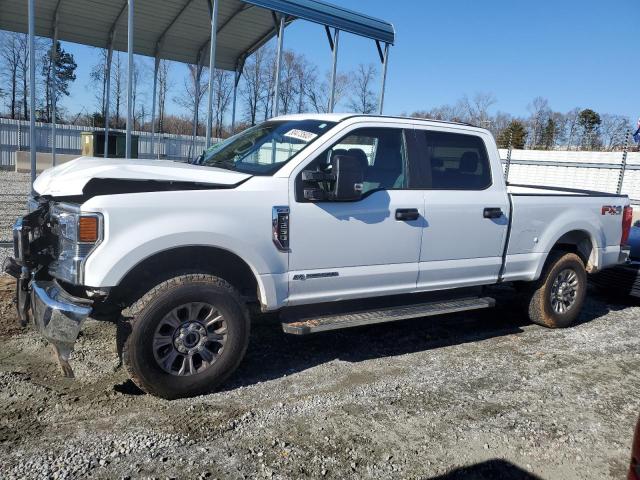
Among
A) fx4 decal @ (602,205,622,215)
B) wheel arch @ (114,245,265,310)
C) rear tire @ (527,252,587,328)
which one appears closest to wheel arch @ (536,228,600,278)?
rear tire @ (527,252,587,328)

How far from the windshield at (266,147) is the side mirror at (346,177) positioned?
1.35ft

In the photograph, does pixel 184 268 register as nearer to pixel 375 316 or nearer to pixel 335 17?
pixel 375 316

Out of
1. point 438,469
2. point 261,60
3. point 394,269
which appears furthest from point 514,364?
point 261,60

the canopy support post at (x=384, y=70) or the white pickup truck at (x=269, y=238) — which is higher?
the canopy support post at (x=384, y=70)

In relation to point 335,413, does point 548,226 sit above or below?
above

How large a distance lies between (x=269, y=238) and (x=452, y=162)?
2.20 meters

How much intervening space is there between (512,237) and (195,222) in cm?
335

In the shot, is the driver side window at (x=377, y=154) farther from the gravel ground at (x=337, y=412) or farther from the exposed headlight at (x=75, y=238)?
the exposed headlight at (x=75, y=238)

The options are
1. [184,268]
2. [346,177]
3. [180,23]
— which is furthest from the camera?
[180,23]

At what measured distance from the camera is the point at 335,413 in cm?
383

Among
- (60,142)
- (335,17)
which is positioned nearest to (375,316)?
(335,17)

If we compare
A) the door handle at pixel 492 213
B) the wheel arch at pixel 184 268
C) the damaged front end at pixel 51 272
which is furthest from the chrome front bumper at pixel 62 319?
the door handle at pixel 492 213

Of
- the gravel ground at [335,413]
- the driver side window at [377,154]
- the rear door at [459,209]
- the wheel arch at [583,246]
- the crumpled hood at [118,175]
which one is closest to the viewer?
the gravel ground at [335,413]

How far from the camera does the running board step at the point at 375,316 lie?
4.21 metres
